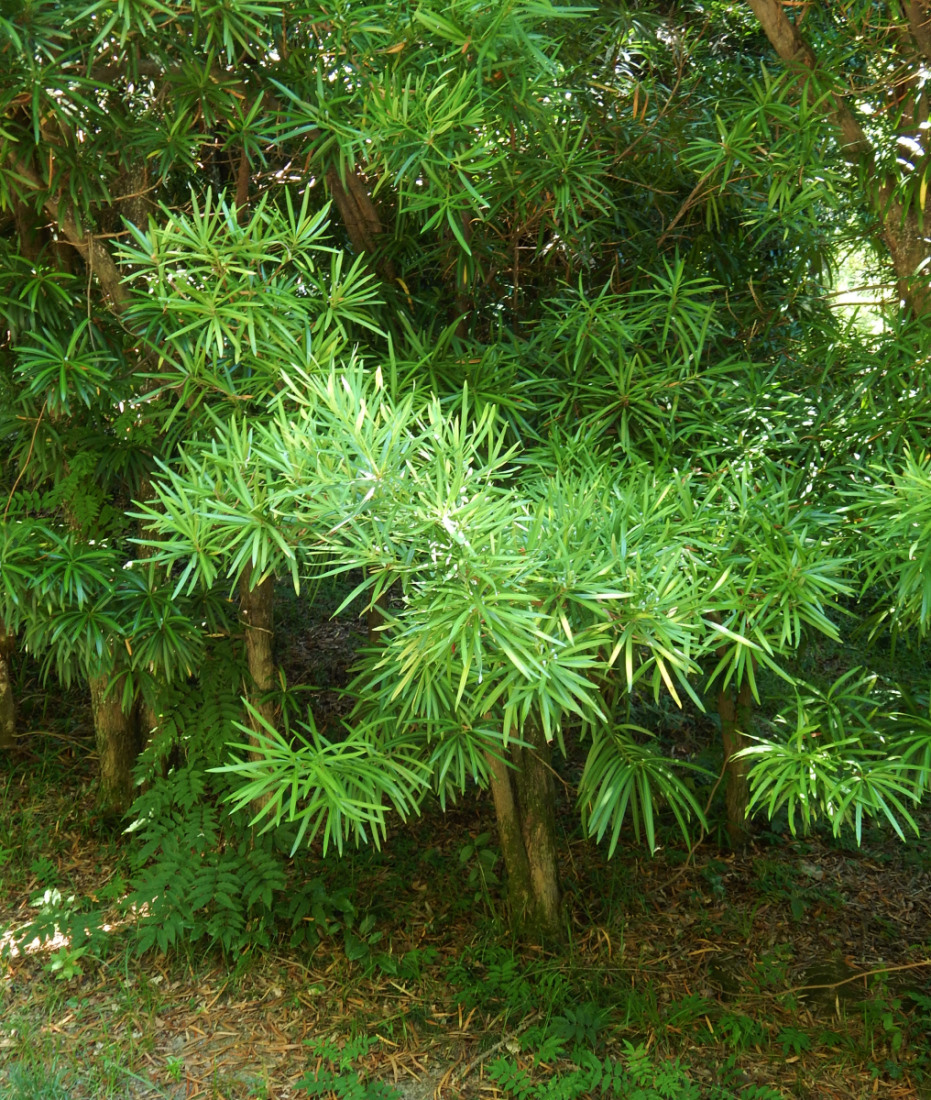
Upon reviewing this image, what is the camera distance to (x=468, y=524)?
1.25 metres

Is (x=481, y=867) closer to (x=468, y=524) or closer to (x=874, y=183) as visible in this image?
(x=468, y=524)

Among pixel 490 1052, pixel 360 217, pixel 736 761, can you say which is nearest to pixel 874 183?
pixel 360 217

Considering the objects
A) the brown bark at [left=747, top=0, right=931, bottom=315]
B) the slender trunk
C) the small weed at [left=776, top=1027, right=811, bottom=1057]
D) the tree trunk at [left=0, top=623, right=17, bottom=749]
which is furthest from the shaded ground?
the brown bark at [left=747, top=0, right=931, bottom=315]

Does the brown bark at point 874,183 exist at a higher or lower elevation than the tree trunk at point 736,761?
higher

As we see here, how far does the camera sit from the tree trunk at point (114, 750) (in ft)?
9.54

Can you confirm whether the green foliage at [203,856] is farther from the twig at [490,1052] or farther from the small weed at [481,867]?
the twig at [490,1052]

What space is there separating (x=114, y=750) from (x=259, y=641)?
797mm

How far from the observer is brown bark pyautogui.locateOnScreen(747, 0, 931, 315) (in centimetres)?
179

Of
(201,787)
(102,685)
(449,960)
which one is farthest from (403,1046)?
(102,685)

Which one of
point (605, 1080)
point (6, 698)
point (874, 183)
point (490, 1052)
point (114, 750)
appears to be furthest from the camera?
point (6, 698)

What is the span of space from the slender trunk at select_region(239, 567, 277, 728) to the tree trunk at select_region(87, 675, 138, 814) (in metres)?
Answer: 0.58

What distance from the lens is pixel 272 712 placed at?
8.32ft

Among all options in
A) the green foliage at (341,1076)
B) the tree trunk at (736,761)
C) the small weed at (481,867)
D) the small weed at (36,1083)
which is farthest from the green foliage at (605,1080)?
the small weed at (36,1083)

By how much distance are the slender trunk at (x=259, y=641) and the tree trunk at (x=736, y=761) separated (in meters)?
1.17
